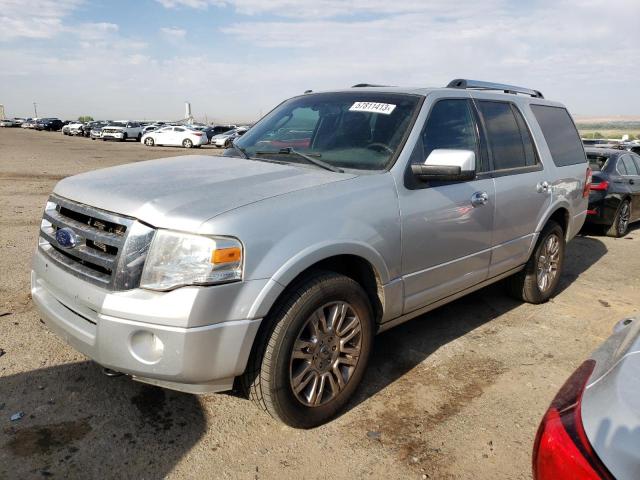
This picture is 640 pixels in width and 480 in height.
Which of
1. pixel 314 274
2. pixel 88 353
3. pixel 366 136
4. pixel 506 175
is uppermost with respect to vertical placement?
pixel 366 136

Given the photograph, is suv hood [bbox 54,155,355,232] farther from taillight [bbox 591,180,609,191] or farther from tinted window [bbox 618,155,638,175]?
tinted window [bbox 618,155,638,175]

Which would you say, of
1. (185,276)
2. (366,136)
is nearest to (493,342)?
(366,136)

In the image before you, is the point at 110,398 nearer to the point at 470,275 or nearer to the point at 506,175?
the point at 470,275

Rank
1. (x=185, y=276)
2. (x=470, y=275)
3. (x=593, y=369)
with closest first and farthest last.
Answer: (x=593, y=369) → (x=185, y=276) → (x=470, y=275)

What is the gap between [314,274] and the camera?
2758 mm

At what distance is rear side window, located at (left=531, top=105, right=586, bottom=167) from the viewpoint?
488 centimetres

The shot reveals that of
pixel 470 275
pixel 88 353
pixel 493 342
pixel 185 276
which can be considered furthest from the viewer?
pixel 493 342

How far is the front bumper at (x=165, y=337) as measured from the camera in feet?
7.58

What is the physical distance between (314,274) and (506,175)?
85.3 inches

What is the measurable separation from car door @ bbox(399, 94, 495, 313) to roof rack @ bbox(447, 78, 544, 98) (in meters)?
0.34

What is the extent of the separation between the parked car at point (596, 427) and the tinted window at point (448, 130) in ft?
6.61

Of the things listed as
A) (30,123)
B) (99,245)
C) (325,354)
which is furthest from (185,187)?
(30,123)

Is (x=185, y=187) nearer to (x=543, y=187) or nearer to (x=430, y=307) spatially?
(x=430, y=307)

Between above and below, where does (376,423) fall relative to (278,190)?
below
